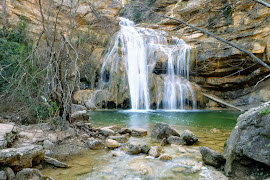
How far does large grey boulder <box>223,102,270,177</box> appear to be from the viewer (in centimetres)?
243

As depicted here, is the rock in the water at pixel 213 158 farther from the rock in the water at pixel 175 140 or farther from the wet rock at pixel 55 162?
the wet rock at pixel 55 162

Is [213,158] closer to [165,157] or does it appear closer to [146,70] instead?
[165,157]

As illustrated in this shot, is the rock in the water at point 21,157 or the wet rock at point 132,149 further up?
the rock in the water at point 21,157

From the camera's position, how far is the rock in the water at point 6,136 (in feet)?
9.78

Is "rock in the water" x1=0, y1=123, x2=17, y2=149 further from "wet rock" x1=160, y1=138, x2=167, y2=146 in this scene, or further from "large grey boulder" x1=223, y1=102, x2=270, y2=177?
"large grey boulder" x1=223, y1=102, x2=270, y2=177

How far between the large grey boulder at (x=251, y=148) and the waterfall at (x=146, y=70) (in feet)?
39.3

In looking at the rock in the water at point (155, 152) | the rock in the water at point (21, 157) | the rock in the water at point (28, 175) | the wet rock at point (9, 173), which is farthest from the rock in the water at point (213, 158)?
the wet rock at point (9, 173)

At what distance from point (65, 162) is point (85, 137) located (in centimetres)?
131

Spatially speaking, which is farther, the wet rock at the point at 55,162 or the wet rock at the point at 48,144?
the wet rock at the point at 48,144

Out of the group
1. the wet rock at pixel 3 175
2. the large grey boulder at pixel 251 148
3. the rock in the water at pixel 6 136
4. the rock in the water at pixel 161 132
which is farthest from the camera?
the rock in the water at pixel 161 132

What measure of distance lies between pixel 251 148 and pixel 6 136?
4002mm

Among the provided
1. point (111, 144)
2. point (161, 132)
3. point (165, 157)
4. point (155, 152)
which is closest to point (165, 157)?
Answer: point (165, 157)

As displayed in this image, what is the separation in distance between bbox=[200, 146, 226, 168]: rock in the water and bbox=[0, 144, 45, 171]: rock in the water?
2.76m

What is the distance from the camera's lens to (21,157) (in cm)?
258
